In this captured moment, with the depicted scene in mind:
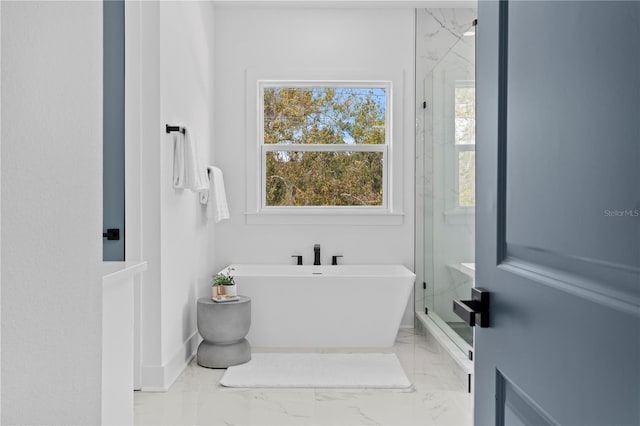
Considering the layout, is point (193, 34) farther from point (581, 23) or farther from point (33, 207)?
point (581, 23)

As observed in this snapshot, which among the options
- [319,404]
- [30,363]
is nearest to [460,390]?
[319,404]

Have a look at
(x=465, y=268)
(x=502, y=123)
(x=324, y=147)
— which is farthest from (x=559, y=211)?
(x=324, y=147)

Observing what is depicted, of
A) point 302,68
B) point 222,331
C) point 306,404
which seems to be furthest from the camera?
point 302,68

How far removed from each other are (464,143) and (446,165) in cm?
39

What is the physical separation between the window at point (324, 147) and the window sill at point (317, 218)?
97 millimetres

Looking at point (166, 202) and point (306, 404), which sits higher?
point (166, 202)

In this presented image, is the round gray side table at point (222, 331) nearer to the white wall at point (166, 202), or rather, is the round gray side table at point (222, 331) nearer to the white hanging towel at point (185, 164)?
the white wall at point (166, 202)

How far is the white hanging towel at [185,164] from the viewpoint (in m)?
3.13

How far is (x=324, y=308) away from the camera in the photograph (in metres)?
3.69

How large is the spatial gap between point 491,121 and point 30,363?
3.09 feet

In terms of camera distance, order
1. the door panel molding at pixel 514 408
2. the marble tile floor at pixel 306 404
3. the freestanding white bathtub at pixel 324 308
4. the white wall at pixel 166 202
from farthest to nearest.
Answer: the freestanding white bathtub at pixel 324 308 < the white wall at pixel 166 202 < the marble tile floor at pixel 306 404 < the door panel molding at pixel 514 408

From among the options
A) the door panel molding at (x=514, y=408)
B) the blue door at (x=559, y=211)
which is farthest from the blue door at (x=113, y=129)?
the door panel molding at (x=514, y=408)

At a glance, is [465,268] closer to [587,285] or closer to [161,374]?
[161,374]

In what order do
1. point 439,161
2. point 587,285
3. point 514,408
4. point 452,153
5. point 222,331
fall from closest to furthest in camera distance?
point 587,285
point 514,408
point 222,331
point 452,153
point 439,161
